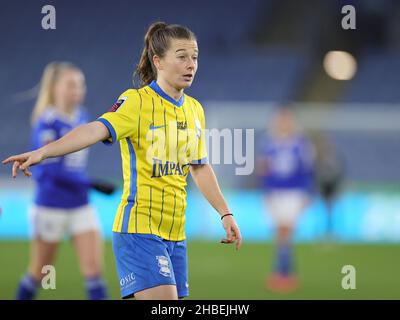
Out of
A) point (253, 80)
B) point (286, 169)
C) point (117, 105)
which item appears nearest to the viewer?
point (117, 105)

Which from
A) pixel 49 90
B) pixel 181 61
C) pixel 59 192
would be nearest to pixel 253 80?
pixel 49 90

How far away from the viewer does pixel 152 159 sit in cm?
368

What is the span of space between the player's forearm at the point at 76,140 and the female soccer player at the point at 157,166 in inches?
0.7

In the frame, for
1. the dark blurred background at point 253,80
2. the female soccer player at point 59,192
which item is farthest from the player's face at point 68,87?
the dark blurred background at point 253,80

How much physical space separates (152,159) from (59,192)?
2674 millimetres

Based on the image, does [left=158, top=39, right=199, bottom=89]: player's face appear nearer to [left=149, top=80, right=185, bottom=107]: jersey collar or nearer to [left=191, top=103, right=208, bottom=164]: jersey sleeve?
[left=149, top=80, right=185, bottom=107]: jersey collar

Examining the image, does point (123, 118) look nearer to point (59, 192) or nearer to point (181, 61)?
point (181, 61)

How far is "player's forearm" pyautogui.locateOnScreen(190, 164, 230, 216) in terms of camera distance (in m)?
3.91

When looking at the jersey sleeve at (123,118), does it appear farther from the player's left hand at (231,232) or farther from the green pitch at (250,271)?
the green pitch at (250,271)

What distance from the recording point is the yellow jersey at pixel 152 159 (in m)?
3.65

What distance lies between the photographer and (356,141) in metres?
16.0
